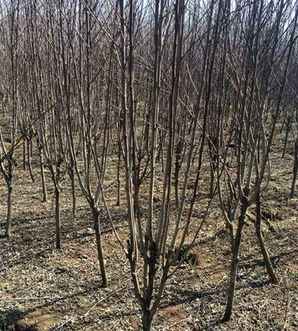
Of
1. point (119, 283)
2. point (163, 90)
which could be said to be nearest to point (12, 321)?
point (119, 283)

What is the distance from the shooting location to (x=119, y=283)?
4.37 metres

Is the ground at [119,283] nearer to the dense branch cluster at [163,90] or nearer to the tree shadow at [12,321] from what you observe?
the tree shadow at [12,321]

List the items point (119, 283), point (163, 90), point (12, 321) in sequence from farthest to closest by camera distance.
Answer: point (119, 283) < point (12, 321) < point (163, 90)

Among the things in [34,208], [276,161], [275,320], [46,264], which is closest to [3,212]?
[34,208]

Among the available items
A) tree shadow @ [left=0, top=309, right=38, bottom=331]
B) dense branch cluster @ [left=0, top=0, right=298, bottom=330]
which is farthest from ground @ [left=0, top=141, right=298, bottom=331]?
dense branch cluster @ [left=0, top=0, right=298, bottom=330]

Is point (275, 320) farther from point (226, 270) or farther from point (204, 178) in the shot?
point (204, 178)

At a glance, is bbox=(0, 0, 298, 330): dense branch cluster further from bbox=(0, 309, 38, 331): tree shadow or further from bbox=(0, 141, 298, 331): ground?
bbox=(0, 309, 38, 331): tree shadow

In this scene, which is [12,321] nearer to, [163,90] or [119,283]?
[119,283]

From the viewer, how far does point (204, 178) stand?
8297 mm

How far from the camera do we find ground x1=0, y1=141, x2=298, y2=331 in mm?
3768

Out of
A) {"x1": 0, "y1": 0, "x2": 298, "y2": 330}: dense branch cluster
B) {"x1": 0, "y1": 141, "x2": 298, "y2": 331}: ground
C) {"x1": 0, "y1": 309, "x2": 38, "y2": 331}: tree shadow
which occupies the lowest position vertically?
{"x1": 0, "y1": 309, "x2": 38, "y2": 331}: tree shadow

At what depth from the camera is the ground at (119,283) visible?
377cm

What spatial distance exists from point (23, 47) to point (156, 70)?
4.03 metres

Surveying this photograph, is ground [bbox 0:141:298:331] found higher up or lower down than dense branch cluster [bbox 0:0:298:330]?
lower down
